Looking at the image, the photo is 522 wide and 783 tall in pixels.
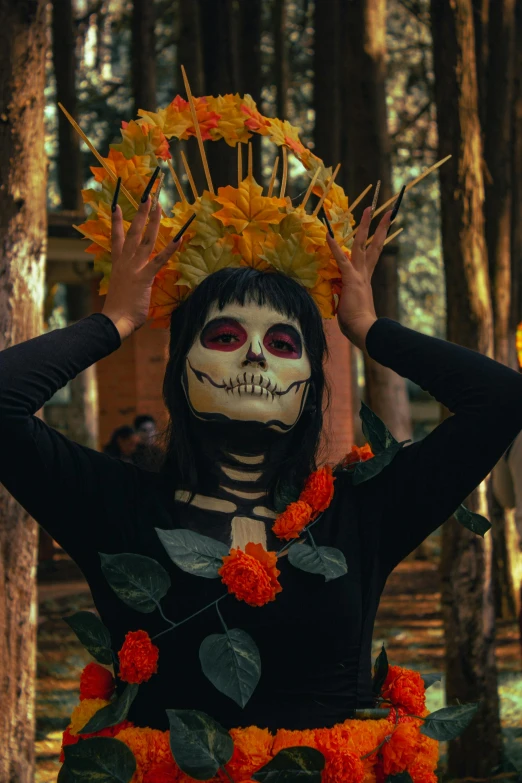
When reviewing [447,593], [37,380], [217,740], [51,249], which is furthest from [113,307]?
[51,249]

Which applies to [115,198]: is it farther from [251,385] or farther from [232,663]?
[232,663]

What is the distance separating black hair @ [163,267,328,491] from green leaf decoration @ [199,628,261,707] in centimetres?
50

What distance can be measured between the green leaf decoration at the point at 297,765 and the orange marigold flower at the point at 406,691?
0.42m

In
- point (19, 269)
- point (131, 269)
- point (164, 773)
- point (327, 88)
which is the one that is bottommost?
point (164, 773)

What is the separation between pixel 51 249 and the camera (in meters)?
11.7

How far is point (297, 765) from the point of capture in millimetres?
2740

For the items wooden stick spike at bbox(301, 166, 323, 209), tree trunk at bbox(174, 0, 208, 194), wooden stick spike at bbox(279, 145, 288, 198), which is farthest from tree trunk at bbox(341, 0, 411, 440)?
wooden stick spike at bbox(301, 166, 323, 209)

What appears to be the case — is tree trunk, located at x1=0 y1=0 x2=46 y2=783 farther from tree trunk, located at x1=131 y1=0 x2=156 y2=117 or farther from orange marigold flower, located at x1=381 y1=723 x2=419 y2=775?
tree trunk, located at x1=131 y1=0 x2=156 y2=117

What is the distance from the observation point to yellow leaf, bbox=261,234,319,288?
3.23 metres

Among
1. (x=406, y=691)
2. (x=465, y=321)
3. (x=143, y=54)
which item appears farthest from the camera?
(x=143, y=54)

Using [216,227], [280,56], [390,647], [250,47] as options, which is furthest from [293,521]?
[280,56]

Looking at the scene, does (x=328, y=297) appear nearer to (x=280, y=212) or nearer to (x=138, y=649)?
(x=280, y=212)

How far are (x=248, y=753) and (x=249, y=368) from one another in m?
1.00

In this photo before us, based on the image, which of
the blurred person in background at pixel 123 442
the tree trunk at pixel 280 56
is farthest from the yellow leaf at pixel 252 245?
the tree trunk at pixel 280 56
